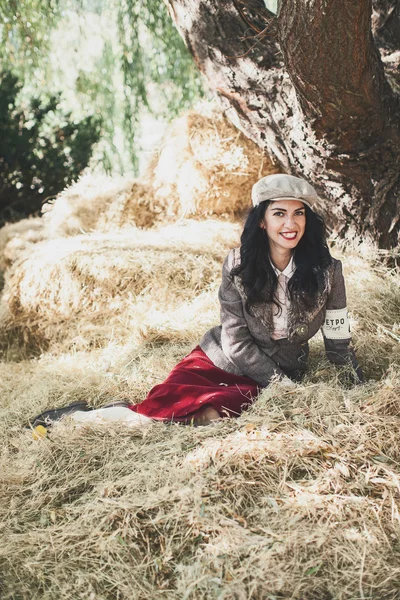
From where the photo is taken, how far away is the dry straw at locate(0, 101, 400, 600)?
183 cm

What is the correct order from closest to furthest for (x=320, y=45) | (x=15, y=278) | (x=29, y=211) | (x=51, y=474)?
(x=51, y=474)
(x=320, y=45)
(x=15, y=278)
(x=29, y=211)

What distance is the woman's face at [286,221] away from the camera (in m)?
2.67

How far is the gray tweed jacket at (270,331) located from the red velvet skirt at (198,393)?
6 centimetres

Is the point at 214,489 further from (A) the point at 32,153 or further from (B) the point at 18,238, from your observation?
(A) the point at 32,153

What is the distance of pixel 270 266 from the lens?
2775 mm

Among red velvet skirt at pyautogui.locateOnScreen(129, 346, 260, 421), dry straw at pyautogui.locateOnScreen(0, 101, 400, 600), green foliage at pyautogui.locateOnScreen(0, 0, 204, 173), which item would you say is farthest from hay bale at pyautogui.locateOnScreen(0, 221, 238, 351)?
green foliage at pyautogui.locateOnScreen(0, 0, 204, 173)

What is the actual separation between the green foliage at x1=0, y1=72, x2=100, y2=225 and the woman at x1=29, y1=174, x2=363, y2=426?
4.64 m

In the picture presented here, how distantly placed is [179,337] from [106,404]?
0.78 meters

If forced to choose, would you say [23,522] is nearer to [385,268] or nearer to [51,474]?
[51,474]

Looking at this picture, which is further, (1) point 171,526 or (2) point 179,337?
(2) point 179,337

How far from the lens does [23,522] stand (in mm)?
2184

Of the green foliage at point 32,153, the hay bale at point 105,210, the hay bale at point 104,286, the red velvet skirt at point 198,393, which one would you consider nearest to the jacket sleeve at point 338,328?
the red velvet skirt at point 198,393

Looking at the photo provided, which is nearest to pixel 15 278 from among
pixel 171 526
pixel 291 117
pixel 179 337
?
pixel 179 337

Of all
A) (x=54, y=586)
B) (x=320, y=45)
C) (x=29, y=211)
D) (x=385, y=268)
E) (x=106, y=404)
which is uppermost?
(x=320, y=45)
